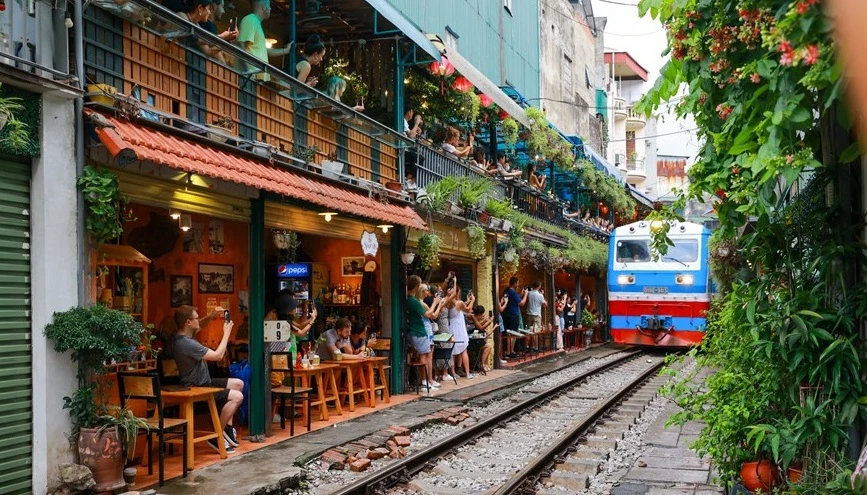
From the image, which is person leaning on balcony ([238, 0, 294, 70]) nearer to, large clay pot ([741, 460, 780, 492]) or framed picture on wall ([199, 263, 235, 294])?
framed picture on wall ([199, 263, 235, 294])

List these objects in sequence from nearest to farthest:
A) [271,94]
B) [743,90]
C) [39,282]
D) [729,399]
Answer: [743,90]
[729,399]
[39,282]
[271,94]

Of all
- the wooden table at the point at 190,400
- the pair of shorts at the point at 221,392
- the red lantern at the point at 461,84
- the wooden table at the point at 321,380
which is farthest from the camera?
the red lantern at the point at 461,84

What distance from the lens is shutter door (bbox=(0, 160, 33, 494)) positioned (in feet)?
21.5

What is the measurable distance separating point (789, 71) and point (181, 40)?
21.6 feet

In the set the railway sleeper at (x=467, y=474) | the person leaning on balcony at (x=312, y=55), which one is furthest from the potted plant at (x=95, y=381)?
the person leaning on balcony at (x=312, y=55)

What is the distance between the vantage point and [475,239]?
17.4 m

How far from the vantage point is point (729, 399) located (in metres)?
6.38

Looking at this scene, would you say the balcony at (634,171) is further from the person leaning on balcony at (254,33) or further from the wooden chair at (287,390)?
the wooden chair at (287,390)

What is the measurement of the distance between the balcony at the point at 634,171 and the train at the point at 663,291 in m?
37.7

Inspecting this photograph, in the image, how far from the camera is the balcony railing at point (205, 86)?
7.75m

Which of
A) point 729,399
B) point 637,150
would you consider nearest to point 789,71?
point 729,399

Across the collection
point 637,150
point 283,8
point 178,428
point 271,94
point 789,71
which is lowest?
point 178,428

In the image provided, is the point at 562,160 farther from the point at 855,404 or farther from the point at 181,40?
the point at 855,404

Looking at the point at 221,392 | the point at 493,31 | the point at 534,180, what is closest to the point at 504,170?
the point at 534,180
